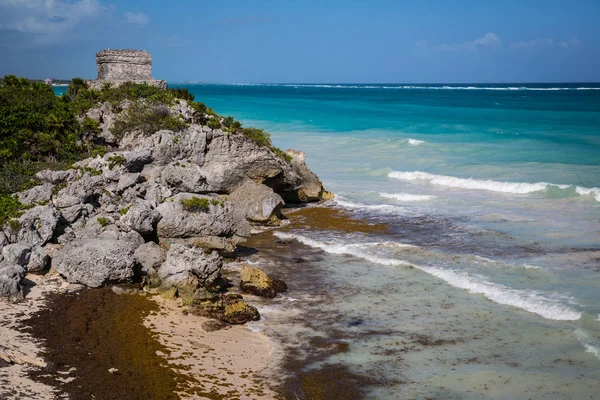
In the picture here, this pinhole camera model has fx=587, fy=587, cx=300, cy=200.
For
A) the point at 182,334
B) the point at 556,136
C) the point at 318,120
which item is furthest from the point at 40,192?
the point at 318,120

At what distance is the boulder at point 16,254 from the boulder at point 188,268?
2.91m

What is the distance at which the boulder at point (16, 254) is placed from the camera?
12305mm

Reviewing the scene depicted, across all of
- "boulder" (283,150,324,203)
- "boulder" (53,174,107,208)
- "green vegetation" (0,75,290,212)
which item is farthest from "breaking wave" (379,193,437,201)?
"boulder" (53,174,107,208)

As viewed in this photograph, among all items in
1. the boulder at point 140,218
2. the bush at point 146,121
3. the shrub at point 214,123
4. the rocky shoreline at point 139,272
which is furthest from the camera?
the shrub at point 214,123

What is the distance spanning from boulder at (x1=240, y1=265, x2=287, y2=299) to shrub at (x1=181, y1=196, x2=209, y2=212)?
282 centimetres

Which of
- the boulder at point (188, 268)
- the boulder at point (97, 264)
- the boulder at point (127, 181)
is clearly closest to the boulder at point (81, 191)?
the boulder at point (127, 181)

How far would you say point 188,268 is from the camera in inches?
478

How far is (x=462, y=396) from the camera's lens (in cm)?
869

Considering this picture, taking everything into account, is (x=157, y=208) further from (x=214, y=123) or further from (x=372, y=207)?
(x=372, y=207)

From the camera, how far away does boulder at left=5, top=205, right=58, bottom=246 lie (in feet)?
44.4

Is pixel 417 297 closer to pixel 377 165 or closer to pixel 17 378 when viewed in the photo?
pixel 17 378

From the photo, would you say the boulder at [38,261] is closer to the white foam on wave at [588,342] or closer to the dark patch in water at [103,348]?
the dark patch in water at [103,348]

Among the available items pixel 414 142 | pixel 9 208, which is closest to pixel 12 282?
pixel 9 208

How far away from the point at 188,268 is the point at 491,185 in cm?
1704
